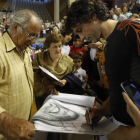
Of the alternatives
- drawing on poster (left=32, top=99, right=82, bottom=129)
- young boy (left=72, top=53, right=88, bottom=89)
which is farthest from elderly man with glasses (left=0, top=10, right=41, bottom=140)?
young boy (left=72, top=53, right=88, bottom=89)

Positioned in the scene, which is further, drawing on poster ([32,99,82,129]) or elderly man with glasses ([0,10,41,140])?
elderly man with glasses ([0,10,41,140])

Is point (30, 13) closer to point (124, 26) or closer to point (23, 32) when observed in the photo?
point (23, 32)

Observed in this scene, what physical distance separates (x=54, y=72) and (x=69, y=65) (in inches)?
8.3

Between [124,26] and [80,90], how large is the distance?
1.35m

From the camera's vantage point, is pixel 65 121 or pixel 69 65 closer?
pixel 65 121

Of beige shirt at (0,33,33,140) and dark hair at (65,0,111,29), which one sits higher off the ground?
dark hair at (65,0,111,29)

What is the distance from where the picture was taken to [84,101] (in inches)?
56.2

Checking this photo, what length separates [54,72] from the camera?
2043 mm

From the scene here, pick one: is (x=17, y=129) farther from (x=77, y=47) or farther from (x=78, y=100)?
(x=77, y=47)

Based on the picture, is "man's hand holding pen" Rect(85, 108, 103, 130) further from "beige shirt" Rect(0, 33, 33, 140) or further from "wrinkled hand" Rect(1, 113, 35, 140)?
"beige shirt" Rect(0, 33, 33, 140)

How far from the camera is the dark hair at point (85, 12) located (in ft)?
3.56

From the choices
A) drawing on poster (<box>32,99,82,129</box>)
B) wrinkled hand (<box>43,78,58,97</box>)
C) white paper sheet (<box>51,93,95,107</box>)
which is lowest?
wrinkled hand (<box>43,78,58,97</box>)

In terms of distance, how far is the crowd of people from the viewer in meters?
0.85

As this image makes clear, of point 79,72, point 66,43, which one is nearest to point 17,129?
point 79,72
